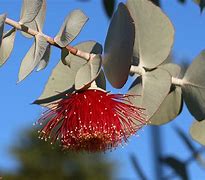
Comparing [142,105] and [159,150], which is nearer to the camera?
[142,105]

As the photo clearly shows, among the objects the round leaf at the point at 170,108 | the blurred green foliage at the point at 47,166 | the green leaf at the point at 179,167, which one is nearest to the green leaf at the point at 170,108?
the round leaf at the point at 170,108

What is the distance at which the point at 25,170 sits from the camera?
7.81m

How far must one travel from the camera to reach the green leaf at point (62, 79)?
84 centimetres

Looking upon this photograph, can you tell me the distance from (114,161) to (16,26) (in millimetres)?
6755

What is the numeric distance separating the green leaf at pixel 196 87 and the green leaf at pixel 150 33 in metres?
0.07

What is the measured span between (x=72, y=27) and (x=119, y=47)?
2.8 inches

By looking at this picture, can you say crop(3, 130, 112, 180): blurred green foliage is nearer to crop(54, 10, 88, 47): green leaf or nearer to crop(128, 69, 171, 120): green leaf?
crop(128, 69, 171, 120): green leaf

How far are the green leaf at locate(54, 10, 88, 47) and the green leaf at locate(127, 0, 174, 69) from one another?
0.08 m

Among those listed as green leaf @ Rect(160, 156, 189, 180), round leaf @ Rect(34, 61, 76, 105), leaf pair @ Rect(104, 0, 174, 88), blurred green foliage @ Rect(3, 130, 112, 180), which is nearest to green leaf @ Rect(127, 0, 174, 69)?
leaf pair @ Rect(104, 0, 174, 88)

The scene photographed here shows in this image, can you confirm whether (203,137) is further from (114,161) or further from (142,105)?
(114,161)

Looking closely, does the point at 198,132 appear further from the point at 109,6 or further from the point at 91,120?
the point at 109,6

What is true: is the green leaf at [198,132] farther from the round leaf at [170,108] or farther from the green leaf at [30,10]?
the green leaf at [30,10]

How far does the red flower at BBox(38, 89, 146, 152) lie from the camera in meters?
0.83

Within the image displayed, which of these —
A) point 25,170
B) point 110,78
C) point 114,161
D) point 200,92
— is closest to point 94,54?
point 110,78
